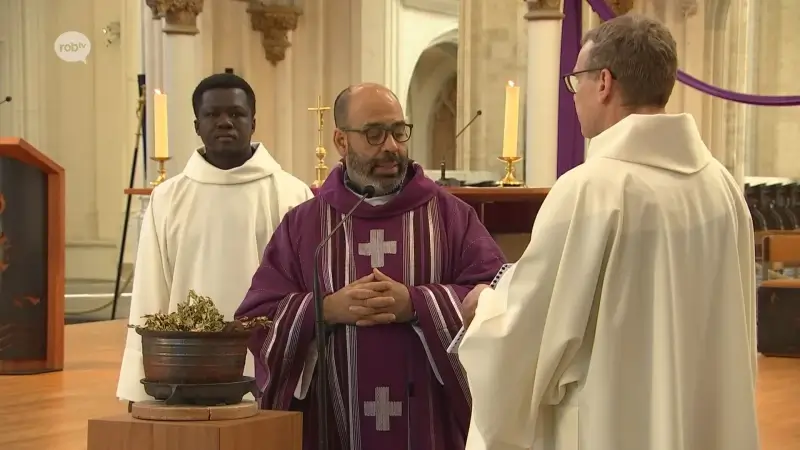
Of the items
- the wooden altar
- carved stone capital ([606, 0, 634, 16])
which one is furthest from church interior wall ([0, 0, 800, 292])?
the wooden altar

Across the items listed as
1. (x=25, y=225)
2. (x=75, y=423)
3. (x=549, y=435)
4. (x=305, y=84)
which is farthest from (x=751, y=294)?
(x=305, y=84)

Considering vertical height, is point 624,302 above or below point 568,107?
below

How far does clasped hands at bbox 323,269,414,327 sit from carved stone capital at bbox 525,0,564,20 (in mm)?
6340

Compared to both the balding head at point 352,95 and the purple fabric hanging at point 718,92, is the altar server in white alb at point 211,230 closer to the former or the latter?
the balding head at point 352,95

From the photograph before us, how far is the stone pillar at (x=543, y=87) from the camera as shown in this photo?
9.39m

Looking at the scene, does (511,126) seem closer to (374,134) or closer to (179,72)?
(374,134)

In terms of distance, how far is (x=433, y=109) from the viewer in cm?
2028

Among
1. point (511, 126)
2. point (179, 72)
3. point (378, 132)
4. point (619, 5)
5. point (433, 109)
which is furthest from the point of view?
point (433, 109)

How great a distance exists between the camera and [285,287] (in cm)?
355

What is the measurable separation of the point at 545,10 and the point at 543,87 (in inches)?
21.5

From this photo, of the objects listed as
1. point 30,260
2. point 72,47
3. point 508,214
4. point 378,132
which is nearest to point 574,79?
point 378,132

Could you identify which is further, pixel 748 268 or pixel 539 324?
pixel 748 268

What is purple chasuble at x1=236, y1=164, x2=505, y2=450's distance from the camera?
11.3ft

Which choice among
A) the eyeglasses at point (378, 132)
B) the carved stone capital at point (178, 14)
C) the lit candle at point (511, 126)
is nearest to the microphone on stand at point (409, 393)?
the eyeglasses at point (378, 132)
